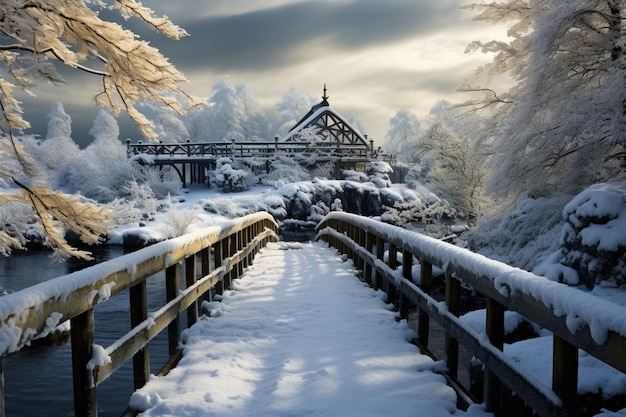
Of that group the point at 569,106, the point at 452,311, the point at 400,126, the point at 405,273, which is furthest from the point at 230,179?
the point at 400,126

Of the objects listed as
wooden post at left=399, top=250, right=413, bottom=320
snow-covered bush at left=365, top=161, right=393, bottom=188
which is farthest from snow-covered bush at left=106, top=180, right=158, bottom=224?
wooden post at left=399, top=250, right=413, bottom=320

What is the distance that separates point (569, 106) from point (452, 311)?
→ 29.2 ft

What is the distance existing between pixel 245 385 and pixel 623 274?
15.7 feet

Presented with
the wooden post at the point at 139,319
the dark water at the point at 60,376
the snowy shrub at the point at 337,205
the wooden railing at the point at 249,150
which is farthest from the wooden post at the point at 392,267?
the wooden railing at the point at 249,150

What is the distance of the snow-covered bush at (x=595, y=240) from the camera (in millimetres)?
6043

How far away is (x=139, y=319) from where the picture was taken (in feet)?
12.6

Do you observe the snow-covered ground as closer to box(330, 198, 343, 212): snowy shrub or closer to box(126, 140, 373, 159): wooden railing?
box(330, 198, 343, 212): snowy shrub

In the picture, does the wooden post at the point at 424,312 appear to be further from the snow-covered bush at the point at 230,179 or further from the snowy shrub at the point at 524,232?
the snow-covered bush at the point at 230,179

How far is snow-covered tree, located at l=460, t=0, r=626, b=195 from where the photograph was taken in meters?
10.3

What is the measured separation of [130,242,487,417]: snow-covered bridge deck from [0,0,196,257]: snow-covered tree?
3.33 meters

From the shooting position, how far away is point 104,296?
3004 millimetres

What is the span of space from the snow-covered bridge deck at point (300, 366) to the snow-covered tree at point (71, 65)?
10.9ft

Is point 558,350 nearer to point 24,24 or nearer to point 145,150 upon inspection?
point 24,24

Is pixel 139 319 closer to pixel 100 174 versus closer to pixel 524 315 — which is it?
pixel 524 315
